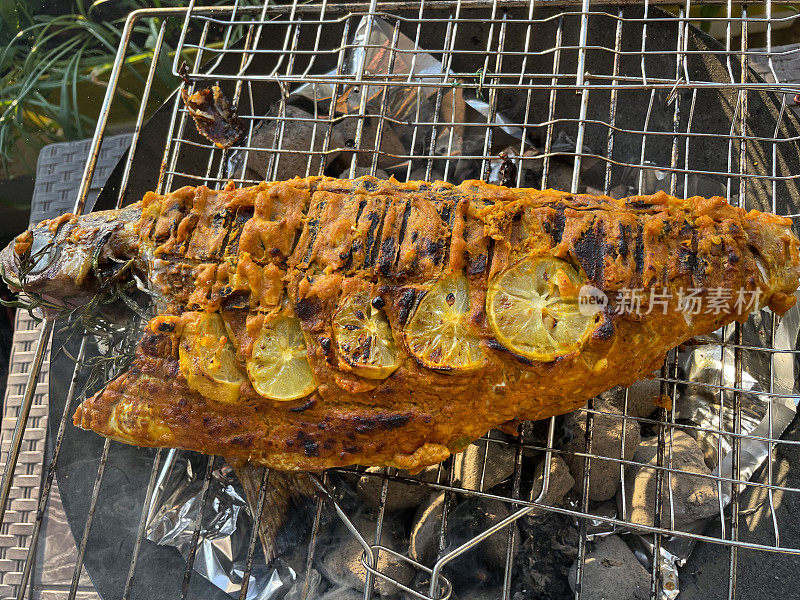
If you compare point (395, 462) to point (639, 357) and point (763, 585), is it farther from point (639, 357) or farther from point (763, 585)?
point (763, 585)

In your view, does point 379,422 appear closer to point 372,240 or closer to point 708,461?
point 372,240

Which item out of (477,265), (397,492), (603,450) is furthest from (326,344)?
(603,450)

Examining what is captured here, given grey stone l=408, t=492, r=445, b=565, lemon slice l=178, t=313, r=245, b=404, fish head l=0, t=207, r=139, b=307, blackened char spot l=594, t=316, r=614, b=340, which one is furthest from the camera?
grey stone l=408, t=492, r=445, b=565

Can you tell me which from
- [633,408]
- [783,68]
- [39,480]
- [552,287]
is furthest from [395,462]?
[783,68]

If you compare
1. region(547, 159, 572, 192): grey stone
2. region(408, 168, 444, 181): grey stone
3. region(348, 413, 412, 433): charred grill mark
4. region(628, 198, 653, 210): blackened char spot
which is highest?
region(628, 198, 653, 210): blackened char spot

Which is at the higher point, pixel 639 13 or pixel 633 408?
pixel 639 13

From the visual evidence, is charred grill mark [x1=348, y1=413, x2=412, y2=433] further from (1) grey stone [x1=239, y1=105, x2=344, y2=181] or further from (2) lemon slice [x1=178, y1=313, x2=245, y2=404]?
(1) grey stone [x1=239, y1=105, x2=344, y2=181]

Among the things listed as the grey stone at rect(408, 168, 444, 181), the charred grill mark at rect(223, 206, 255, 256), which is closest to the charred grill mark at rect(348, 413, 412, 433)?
the charred grill mark at rect(223, 206, 255, 256)
